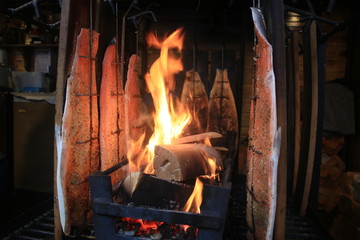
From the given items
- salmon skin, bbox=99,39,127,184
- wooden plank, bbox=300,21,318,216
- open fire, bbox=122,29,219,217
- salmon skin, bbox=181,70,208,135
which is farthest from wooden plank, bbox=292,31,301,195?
salmon skin, bbox=99,39,127,184

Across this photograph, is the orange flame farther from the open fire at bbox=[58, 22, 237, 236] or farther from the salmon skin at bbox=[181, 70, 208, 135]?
the salmon skin at bbox=[181, 70, 208, 135]

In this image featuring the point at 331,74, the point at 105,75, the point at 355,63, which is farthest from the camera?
the point at 331,74

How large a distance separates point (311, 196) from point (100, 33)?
350cm

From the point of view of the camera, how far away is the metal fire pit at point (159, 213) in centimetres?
202

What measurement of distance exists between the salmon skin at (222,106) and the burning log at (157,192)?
6.11 feet

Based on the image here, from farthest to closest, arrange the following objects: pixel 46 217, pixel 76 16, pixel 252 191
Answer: pixel 46 217
pixel 76 16
pixel 252 191

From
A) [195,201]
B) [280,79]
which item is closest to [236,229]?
[195,201]

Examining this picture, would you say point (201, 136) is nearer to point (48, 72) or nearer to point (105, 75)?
point (105, 75)

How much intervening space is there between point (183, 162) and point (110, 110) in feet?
3.95

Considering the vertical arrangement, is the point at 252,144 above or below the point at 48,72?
below

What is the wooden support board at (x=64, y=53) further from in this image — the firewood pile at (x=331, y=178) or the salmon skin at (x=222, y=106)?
the firewood pile at (x=331, y=178)

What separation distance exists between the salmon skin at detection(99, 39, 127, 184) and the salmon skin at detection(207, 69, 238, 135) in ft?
4.93

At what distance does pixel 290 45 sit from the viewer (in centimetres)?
397

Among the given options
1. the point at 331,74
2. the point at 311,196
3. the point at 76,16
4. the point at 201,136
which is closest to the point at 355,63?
the point at 331,74
